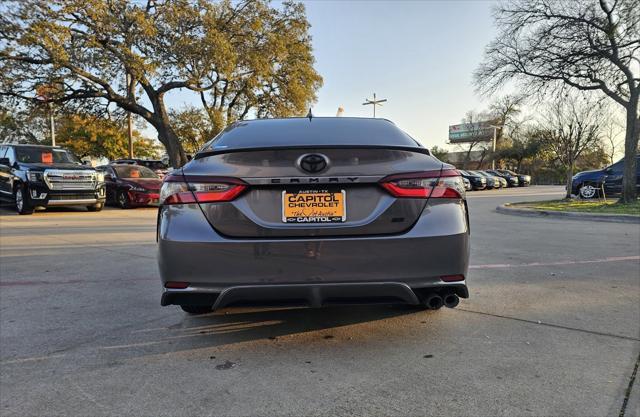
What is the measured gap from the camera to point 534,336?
306 centimetres

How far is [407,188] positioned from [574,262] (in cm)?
407

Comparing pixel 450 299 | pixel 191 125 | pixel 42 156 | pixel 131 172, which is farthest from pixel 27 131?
pixel 450 299

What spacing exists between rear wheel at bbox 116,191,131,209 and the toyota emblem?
1258cm

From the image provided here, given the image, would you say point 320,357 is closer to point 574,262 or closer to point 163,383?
point 163,383

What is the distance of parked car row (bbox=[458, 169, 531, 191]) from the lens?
3231 cm

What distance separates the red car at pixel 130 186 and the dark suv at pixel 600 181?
15925mm

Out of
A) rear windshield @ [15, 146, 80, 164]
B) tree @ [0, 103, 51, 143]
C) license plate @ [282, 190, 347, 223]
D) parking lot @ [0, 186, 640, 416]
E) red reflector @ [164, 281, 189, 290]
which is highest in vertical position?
tree @ [0, 103, 51, 143]

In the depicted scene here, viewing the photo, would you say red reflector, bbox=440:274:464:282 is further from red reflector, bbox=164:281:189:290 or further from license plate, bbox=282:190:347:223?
red reflector, bbox=164:281:189:290

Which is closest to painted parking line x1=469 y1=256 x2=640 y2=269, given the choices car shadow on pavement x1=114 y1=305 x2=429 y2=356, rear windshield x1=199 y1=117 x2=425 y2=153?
car shadow on pavement x1=114 y1=305 x2=429 y2=356

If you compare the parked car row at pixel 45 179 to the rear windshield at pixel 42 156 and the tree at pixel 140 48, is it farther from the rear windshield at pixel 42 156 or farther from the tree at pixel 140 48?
the tree at pixel 140 48

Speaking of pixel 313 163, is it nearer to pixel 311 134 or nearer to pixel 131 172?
pixel 311 134

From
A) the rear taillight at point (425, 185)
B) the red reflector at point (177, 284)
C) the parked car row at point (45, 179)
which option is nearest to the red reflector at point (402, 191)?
the rear taillight at point (425, 185)

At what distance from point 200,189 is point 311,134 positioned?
0.86 metres

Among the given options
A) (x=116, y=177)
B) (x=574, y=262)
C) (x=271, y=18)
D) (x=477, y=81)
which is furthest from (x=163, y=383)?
(x=271, y=18)
